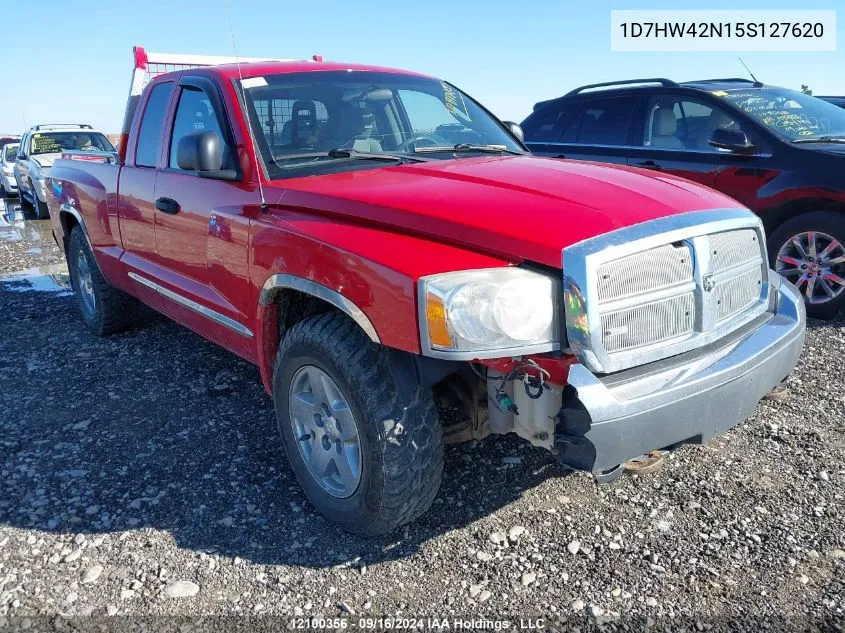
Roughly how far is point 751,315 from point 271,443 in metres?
2.41

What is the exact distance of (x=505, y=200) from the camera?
8.87ft

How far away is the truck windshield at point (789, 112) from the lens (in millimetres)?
5859

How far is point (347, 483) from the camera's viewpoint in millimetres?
2902

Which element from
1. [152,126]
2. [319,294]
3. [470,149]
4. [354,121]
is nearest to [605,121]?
[470,149]

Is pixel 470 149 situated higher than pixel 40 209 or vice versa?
Answer: pixel 470 149

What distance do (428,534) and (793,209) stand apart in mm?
4285

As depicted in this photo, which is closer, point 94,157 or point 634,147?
point 94,157

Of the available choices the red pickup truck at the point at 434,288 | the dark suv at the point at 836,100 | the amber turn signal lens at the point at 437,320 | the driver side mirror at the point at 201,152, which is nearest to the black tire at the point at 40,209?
the red pickup truck at the point at 434,288

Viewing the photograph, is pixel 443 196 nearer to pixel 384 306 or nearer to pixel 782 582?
pixel 384 306

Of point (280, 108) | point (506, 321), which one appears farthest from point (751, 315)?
point (280, 108)

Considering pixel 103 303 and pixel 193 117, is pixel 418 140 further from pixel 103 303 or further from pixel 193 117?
pixel 103 303

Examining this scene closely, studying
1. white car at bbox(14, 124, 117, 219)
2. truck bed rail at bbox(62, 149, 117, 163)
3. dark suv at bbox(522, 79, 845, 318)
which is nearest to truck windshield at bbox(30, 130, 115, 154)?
white car at bbox(14, 124, 117, 219)

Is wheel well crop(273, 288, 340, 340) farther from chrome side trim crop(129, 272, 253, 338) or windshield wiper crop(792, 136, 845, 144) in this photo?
windshield wiper crop(792, 136, 845, 144)

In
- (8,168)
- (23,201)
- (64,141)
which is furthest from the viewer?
(8,168)
